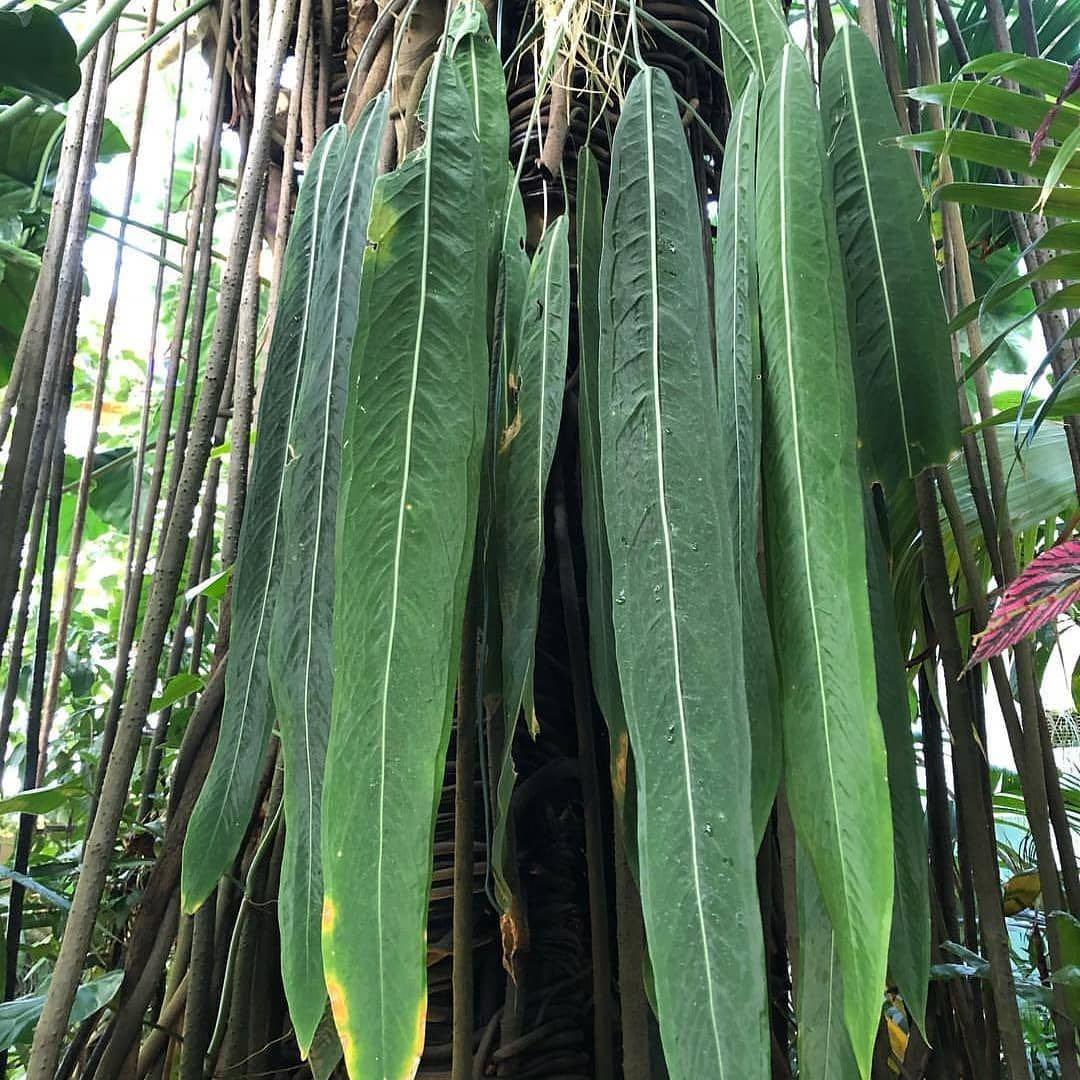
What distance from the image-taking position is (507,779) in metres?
0.50

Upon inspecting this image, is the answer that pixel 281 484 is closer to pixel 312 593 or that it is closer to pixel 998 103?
pixel 312 593

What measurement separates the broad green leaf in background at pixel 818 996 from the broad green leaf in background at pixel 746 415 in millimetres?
41

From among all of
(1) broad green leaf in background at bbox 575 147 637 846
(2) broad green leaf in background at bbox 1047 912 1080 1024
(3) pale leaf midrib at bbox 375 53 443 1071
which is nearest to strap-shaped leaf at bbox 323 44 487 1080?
(3) pale leaf midrib at bbox 375 53 443 1071

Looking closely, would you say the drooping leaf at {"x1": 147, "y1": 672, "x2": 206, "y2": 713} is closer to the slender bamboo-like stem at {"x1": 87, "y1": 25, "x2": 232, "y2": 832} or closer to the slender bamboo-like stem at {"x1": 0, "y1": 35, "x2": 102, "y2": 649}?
the slender bamboo-like stem at {"x1": 87, "y1": 25, "x2": 232, "y2": 832}

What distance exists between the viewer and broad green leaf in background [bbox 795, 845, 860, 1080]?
0.46m

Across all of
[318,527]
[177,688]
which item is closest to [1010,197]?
[318,527]

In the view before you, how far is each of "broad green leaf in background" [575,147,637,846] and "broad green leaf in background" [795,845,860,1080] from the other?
99mm

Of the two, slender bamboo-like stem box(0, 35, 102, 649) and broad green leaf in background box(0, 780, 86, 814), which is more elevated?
slender bamboo-like stem box(0, 35, 102, 649)

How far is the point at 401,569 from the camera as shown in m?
0.46

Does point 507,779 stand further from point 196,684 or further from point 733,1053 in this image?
point 196,684

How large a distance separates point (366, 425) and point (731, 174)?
295 millimetres

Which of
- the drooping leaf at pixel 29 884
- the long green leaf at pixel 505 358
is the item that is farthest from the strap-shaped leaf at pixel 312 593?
the drooping leaf at pixel 29 884

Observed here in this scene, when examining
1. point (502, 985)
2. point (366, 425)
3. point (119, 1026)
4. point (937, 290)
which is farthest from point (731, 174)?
point (119, 1026)

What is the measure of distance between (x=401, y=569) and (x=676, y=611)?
0.13m
